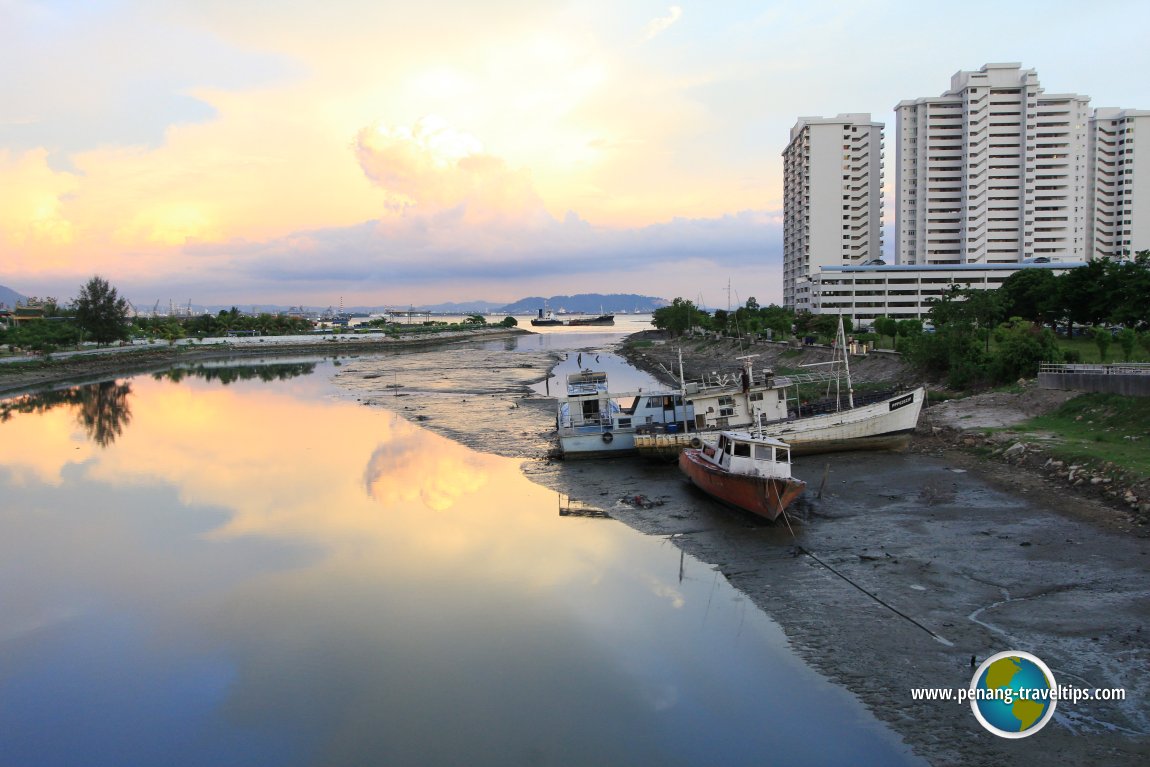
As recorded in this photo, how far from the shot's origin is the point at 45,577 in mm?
19859

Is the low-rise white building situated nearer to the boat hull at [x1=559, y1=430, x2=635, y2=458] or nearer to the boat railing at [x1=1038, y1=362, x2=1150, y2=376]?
the boat railing at [x1=1038, y1=362, x2=1150, y2=376]

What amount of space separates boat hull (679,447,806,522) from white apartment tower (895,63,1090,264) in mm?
114858

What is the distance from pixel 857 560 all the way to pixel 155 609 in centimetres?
1653

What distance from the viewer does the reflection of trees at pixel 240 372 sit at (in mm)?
79438

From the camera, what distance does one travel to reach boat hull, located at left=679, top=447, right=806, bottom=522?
68.8 feet

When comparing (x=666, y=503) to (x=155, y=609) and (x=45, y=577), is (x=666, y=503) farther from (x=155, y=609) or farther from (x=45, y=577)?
(x=45, y=577)

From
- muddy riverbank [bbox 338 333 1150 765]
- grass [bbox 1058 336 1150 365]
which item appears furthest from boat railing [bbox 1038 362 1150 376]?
muddy riverbank [bbox 338 333 1150 765]

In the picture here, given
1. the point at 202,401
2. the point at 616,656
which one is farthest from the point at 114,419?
the point at 616,656

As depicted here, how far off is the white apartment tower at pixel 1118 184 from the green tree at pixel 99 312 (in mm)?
152442

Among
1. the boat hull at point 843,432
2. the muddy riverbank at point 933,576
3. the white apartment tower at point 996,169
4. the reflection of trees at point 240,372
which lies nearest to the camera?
the muddy riverbank at point 933,576

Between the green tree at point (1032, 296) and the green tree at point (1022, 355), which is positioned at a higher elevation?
the green tree at point (1032, 296)

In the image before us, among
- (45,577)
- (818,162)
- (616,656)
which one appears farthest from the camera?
(818,162)

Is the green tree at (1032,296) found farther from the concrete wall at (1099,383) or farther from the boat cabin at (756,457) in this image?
the boat cabin at (756,457)

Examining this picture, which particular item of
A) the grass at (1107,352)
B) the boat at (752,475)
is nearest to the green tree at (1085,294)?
the grass at (1107,352)
